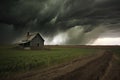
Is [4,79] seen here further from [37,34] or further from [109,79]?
[37,34]

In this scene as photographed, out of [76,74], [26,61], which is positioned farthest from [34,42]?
[76,74]

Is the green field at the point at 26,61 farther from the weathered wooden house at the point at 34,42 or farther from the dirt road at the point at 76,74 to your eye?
the weathered wooden house at the point at 34,42

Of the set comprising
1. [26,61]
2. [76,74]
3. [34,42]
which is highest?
[34,42]

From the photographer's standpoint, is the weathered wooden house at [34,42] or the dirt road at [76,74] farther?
the weathered wooden house at [34,42]

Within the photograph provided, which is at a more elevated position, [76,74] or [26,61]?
[26,61]

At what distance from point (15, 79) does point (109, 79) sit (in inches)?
298

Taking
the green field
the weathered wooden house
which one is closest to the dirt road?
the green field

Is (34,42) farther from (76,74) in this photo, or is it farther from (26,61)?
(76,74)

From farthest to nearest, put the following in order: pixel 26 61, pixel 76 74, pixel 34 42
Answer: pixel 34 42 → pixel 26 61 → pixel 76 74

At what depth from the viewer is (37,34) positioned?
225 ft

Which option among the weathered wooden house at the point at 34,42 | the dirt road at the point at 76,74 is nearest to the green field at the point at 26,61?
the dirt road at the point at 76,74

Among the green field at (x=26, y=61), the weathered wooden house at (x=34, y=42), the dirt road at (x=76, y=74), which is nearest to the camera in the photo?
the dirt road at (x=76, y=74)

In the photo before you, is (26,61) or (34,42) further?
(34,42)

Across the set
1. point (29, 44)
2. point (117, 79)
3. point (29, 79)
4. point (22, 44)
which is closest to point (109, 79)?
point (117, 79)
